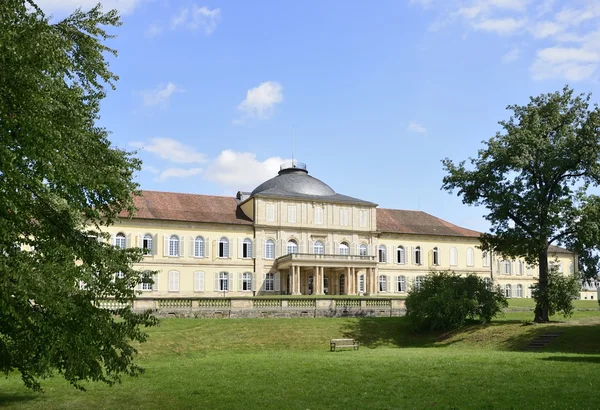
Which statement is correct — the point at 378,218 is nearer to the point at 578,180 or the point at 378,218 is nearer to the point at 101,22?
the point at 578,180

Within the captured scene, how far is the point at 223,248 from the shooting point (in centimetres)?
5941

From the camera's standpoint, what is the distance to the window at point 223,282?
193 feet

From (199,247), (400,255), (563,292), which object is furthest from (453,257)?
(563,292)

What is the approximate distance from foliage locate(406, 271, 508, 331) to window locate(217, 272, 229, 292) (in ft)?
84.4

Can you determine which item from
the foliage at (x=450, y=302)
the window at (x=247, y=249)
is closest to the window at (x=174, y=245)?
the window at (x=247, y=249)

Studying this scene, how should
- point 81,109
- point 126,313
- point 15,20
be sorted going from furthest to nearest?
1. point 81,109
2. point 126,313
3. point 15,20

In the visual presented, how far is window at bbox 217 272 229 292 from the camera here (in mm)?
58938

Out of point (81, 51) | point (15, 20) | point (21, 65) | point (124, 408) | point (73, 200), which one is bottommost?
point (124, 408)

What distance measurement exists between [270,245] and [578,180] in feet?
105

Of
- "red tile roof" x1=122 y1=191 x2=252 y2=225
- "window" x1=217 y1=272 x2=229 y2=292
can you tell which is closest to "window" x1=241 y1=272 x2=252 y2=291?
"window" x1=217 y1=272 x2=229 y2=292

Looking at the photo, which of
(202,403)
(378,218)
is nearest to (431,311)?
(202,403)

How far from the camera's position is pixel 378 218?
6781 centimetres

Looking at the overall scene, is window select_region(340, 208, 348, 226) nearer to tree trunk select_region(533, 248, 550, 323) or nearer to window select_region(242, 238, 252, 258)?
window select_region(242, 238, 252, 258)

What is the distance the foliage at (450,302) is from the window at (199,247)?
1039 inches
